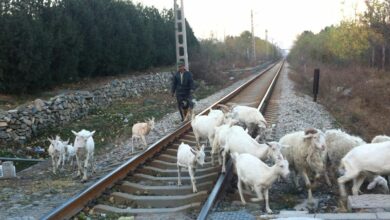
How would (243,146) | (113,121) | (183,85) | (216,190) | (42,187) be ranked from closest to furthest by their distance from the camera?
(216,190) < (243,146) < (42,187) < (183,85) < (113,121)

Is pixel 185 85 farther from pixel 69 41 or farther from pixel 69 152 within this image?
pixel 69 41

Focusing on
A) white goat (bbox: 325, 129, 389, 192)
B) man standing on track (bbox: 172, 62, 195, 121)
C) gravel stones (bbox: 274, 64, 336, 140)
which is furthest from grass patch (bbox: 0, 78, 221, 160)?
white goat (bbox: 325, 129, 389, 192)

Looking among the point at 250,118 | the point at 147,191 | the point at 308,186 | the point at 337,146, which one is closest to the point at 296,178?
the point at 308,186

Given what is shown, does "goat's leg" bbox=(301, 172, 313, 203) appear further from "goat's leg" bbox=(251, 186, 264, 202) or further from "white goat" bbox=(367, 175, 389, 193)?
"white goat" bbox=(367, 175, 389, 193)

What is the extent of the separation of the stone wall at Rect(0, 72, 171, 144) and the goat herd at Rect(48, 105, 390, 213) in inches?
153

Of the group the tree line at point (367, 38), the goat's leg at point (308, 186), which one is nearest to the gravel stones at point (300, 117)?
the goat's leg at point (308, 186)

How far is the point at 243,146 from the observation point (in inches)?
315

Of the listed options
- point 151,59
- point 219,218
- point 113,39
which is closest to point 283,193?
point 219,218

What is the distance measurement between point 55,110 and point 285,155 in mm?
10253

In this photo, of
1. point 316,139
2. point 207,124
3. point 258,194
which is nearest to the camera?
point 258,194

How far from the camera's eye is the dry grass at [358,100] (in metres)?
14.8

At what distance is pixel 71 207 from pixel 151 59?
89.9 feet

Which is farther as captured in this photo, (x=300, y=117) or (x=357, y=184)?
(x=300, y=117)

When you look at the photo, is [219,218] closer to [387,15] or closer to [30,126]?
[30,126]
